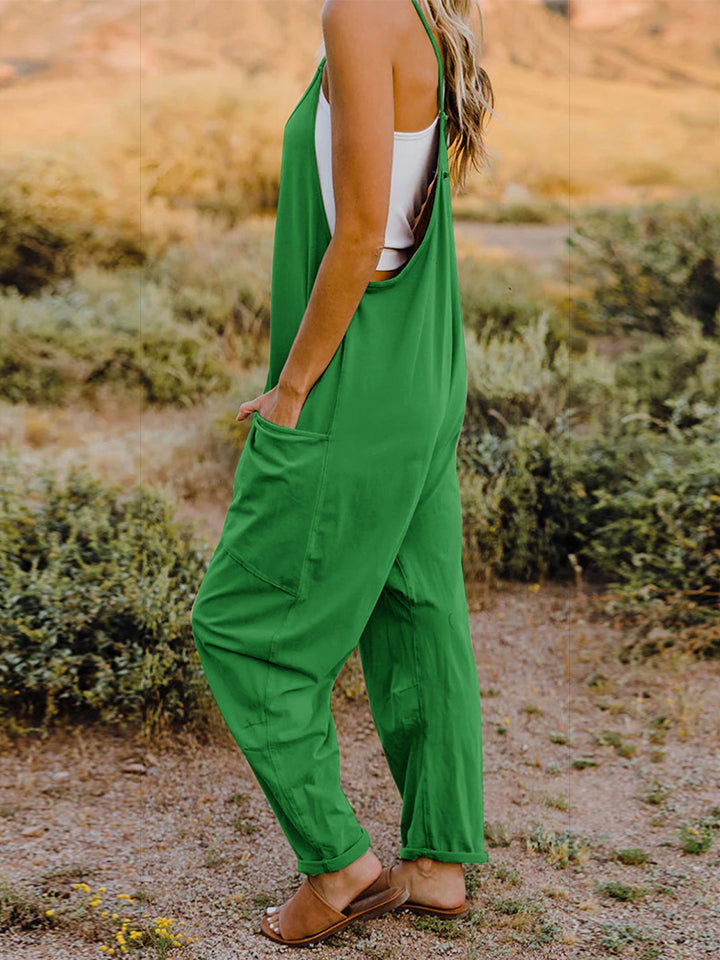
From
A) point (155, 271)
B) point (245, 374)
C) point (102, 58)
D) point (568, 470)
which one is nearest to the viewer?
point (568, 470)

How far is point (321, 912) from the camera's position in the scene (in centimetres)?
181

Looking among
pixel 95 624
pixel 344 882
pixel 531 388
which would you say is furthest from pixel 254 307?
pixel 344 882

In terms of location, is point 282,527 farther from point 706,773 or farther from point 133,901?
point 706,773

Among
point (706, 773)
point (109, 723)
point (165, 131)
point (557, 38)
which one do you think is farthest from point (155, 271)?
point (557, 38)

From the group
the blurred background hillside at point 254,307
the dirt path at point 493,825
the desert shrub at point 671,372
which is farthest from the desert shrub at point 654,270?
the dirt path at point 493,825

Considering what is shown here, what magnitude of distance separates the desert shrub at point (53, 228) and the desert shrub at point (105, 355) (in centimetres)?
116

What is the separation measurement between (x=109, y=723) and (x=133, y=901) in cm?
82

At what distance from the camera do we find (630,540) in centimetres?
361

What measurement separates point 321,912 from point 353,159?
1.26 metres

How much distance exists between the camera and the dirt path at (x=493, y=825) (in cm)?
191

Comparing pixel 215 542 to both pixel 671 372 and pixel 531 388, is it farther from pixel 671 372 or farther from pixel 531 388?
pixel 671 372

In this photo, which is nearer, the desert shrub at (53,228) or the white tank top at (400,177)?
the white tank top at (400,177)

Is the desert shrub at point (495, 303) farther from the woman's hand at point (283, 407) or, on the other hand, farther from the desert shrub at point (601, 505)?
the woman's hand at point (283, 407)

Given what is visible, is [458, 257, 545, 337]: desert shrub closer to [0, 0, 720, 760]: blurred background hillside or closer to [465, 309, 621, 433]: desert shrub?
[0, 0, 720, 760]: blurred background hillside
